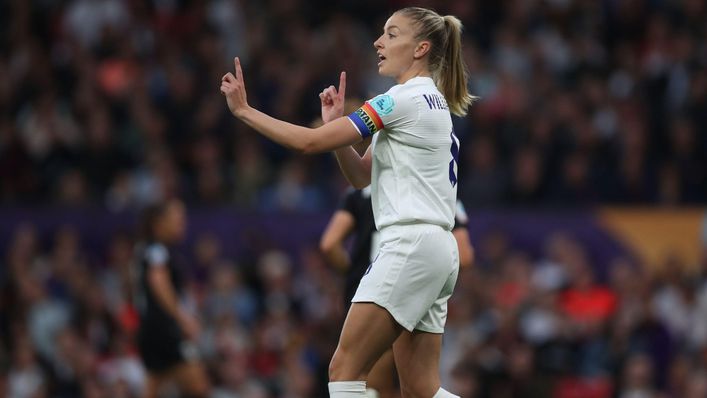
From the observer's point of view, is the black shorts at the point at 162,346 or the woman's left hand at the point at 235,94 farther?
the black shorts at the point at 162,346

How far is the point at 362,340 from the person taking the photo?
5777 millimetres

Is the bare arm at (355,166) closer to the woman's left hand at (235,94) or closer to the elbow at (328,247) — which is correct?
the woman's left hand at (235,94)

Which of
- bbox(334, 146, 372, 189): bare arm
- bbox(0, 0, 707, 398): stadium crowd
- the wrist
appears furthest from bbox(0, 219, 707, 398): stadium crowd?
the wrist

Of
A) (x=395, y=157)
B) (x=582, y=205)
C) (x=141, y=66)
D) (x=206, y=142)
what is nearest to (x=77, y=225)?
(x=206, y=142)

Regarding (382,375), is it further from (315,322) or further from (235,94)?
(315,322)

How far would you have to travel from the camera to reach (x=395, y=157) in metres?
5.91

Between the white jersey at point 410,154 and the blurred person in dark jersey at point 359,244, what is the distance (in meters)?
2.06

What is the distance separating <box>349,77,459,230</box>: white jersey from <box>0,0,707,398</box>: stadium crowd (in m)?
5.61

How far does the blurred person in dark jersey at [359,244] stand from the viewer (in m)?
8.16

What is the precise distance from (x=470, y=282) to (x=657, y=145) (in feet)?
10.6

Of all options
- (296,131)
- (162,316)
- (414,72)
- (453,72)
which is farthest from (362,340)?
(162,316)

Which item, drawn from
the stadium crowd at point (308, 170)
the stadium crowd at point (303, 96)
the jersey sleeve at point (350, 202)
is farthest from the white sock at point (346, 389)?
the stadium crowd at point (303, 96)

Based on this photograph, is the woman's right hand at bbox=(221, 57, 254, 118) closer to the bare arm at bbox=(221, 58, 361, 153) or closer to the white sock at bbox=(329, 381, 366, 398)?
the bare arm at bbox=(221, 58, 361, 153)

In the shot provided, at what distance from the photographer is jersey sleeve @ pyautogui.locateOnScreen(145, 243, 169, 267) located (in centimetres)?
1057
